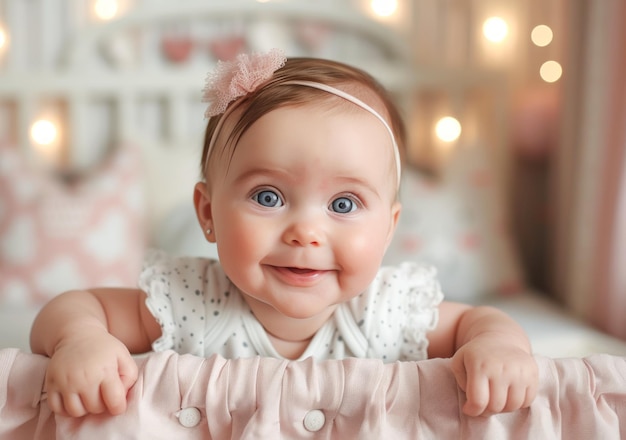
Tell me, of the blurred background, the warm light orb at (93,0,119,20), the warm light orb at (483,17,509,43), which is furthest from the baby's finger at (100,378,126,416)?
the warm light orb at (483,17,509,43)

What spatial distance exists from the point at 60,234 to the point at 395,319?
47.5 inches

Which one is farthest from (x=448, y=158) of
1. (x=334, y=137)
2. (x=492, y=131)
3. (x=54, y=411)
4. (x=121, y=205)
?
(x=54, y=411)

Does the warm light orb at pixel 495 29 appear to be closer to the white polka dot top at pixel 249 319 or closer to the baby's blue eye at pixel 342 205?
the white polka dot top at pixel 249 319

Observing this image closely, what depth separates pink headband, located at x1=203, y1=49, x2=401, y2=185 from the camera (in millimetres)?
795

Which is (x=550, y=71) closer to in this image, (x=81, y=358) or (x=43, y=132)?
(x=43, y=132)

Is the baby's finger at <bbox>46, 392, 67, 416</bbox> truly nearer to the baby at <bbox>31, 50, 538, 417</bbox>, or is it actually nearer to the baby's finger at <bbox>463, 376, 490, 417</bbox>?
the baby at <bbox>31, 50, 538, 417</bbox>

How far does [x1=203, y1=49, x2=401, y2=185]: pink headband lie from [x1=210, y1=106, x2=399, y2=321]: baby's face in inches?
1.5

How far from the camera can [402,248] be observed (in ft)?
6.23

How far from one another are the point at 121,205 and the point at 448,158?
98 cm

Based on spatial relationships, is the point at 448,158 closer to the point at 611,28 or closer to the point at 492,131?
the point at 492,131

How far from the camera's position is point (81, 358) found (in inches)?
26.2

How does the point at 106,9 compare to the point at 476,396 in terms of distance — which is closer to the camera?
the point at 476,396

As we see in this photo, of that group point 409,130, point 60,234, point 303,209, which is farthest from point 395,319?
point 409,130

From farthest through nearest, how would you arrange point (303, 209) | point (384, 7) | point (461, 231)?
point (384, 7) → point (461, 231) → point (303, 209)
